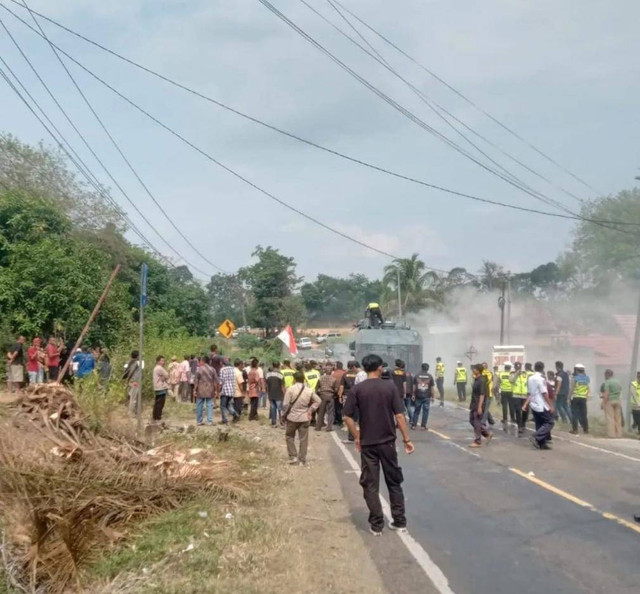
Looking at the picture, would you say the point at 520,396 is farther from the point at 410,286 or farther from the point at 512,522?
the point at 410,286

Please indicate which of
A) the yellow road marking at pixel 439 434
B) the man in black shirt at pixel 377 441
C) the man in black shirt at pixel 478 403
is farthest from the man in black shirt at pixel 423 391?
the man in black shirt at pixel 377 441

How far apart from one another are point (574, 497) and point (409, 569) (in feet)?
13.8

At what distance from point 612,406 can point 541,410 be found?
170 inches

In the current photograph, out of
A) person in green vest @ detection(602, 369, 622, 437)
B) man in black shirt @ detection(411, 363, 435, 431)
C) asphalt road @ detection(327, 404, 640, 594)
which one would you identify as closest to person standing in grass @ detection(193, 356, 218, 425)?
asphalt road @ detection(327, 404, 640, 594)

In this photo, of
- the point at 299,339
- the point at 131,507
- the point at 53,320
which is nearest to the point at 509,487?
the point at 131,507

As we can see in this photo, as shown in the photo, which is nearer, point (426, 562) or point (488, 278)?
point (426, 562)

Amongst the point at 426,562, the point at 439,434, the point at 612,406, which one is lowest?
the point at 426,562

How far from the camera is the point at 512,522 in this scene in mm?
9062

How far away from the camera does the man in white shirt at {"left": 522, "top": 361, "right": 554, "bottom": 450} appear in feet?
52.5

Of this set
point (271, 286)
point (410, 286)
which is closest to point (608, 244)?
point (410, 286)

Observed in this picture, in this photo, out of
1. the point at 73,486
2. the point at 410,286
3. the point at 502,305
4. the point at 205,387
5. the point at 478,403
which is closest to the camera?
the point at 73,486

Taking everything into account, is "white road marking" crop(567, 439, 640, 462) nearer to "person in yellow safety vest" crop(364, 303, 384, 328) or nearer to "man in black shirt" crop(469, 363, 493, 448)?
"man in black shirt" crop(469, 363, 493, 448)

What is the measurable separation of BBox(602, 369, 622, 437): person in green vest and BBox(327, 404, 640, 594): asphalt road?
3.73 meters

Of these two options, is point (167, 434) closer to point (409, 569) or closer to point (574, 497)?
point (574, 497)
